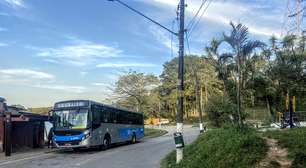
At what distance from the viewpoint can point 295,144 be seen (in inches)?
429

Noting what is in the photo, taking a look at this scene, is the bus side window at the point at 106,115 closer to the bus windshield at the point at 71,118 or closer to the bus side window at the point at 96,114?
the bus side window at the point at 96,114

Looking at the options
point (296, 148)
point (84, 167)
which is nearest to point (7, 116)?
point (84, 167)

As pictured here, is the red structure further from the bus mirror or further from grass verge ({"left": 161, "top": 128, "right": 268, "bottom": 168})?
grass verge ({"left": 161, "top": 128, "right": 268, "bottom": 168})

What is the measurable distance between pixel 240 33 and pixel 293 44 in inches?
1485

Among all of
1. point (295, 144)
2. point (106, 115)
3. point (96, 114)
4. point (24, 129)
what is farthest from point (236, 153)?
point (24, 129)

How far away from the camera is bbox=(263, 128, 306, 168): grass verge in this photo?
10.2m

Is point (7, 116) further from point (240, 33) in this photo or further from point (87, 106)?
point (240, 33)

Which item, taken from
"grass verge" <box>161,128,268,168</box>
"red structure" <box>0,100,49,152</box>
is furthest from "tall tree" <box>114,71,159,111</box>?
"grass verge" <box>161,128,268,168</box>

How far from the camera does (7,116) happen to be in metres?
26.0

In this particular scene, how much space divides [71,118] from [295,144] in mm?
18314

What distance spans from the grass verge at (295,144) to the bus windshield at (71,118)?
636 inches

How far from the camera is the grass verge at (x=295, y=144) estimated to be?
401 inches

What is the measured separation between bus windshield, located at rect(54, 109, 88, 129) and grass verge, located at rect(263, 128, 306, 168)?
16.2m

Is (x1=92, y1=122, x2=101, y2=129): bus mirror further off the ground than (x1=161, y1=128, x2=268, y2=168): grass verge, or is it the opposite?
(x1=92, y1=122, x2=101, y2=129): bus mirror
